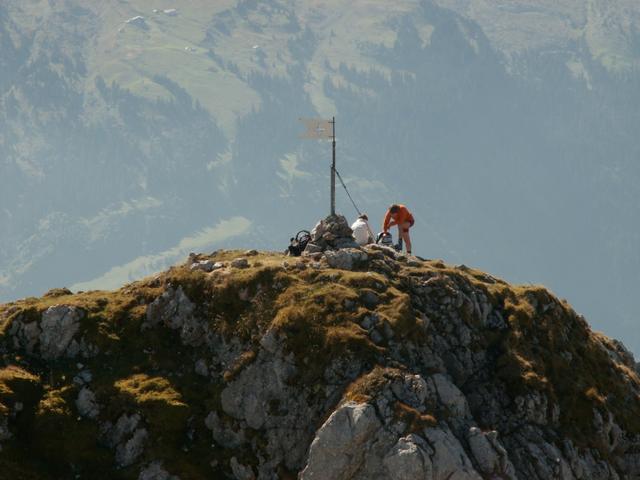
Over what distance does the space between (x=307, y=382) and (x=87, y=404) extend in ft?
30.9

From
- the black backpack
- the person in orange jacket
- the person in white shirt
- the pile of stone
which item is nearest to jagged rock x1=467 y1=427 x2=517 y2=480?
the pile of stone

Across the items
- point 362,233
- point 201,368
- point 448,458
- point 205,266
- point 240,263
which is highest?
point 362,233

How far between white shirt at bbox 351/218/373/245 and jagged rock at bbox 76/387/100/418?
19053mm

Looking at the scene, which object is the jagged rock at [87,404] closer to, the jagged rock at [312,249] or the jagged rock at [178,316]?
the jagged rock at [178,316]

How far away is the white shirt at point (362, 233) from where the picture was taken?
2132 inches

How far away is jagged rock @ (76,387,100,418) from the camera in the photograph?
3997 centimetres

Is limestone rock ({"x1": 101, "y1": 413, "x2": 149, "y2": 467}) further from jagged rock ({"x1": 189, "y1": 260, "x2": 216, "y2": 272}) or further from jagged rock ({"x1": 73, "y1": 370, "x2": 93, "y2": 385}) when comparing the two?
jagged rock ({"x1": 189, "y1": 260, "x2": 216, "y2": 272})

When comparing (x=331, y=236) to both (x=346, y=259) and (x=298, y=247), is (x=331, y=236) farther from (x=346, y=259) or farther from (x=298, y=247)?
(x=346, y=259)

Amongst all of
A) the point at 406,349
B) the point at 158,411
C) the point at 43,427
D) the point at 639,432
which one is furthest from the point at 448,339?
the point at 43,427

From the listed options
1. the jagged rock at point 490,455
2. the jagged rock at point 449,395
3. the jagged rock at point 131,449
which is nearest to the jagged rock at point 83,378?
the jagged rock at point 131,449

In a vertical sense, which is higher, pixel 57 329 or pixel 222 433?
pixel 57 329

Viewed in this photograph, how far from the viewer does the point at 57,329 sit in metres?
43.1

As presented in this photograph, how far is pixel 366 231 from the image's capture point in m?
54.8

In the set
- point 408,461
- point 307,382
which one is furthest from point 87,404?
point 408,461
